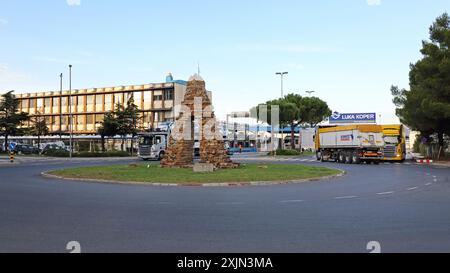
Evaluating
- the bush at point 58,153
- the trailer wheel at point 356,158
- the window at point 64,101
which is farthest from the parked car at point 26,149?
the trailer wheel at point 356,158

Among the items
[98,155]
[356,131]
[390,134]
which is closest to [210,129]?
[356,131]

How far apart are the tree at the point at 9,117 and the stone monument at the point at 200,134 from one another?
36.9 m

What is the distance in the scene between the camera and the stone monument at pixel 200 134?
28.5 m

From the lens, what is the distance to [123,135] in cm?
5959

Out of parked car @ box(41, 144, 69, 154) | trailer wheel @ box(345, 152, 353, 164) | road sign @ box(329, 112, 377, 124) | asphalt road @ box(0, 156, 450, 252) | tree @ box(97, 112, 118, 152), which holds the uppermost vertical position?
road sign @ box(329, 112, 377, 124)

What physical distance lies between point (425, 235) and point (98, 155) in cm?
5113

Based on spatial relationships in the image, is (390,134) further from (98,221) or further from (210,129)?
(98,221)

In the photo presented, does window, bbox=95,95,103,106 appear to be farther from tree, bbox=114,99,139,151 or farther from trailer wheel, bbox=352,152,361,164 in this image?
trailer wheel, bbox=352,152,361,164

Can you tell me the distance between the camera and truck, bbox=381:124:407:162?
3812 centimetres

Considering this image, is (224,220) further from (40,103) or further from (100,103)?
(40,103)

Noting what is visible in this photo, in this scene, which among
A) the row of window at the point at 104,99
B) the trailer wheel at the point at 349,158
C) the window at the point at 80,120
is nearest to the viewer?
the trailer wheel at the point at 349,158

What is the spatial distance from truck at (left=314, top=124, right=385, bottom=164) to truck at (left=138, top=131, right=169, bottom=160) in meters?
16.9

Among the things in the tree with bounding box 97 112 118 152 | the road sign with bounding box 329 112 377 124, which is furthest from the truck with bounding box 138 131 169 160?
the road sign with bounding box 329 112 377 124

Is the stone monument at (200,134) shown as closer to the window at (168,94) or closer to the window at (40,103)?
the window at (168,94)
